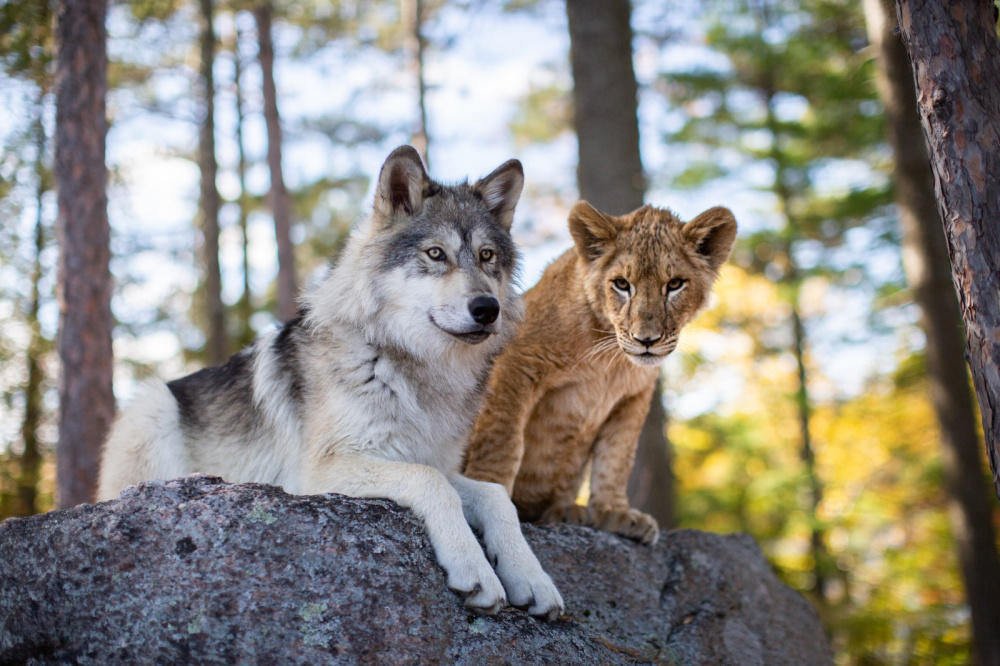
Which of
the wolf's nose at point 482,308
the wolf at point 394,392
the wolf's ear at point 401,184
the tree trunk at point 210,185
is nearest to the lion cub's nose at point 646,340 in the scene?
the wolf at point 394,392

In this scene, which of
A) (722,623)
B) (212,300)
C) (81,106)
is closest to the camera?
(722,623)

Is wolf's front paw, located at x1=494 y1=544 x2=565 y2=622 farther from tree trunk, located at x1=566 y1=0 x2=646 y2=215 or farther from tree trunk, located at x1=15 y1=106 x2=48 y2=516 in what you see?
tree trunk, located at x1=15 y1=106 x2=48 y2=516

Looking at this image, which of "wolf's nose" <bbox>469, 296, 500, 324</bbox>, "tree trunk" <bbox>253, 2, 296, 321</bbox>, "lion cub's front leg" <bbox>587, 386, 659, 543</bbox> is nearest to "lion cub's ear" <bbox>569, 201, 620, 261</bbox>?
"lion cub's front leg" <bbox>587, 386, 659, 543</bbox>

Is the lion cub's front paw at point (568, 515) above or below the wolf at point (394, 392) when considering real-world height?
below

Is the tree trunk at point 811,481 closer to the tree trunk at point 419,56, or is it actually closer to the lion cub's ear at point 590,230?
the tree trunk at point 419,56

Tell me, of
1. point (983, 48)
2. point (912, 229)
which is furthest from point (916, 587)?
point (983, 48)

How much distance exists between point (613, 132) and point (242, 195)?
11934 mm

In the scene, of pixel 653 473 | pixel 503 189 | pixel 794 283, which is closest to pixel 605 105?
pixel 503 189

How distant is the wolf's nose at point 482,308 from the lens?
141 inches

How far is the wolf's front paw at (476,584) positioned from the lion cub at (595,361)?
1411 mm

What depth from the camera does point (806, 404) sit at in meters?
14.8

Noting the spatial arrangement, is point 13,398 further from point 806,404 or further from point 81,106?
point 806,404

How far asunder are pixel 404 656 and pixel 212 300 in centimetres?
1266

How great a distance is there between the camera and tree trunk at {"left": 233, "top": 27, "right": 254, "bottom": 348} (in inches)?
644
